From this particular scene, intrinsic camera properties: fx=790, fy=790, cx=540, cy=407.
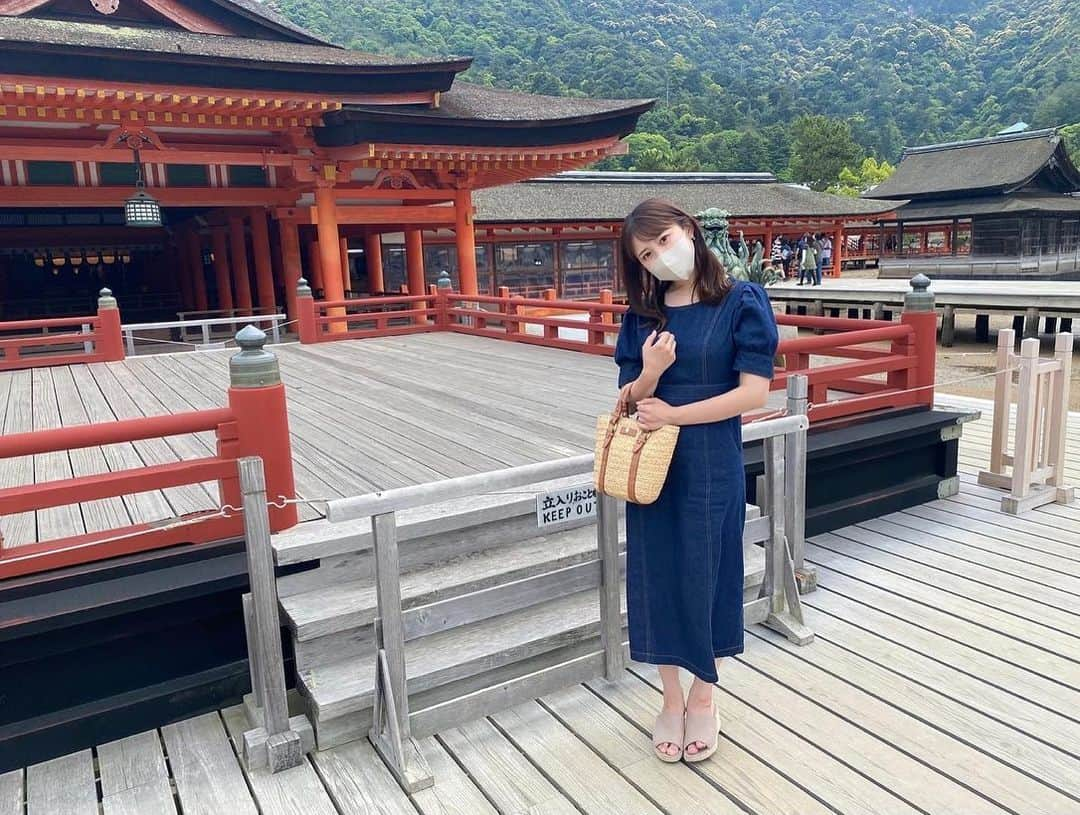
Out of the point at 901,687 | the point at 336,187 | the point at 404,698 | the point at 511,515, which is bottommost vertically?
the point at 901,687

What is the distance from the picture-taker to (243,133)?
1259cm

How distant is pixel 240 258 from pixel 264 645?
13785mm

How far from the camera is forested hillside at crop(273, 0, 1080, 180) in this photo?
224ft

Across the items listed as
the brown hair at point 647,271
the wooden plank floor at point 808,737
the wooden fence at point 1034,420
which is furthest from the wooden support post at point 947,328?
the brown hair at point 647,271

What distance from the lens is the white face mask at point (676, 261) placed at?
8.35 ft

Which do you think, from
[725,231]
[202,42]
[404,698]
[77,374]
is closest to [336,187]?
[202,42]

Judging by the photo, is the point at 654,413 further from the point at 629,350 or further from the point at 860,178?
the point at 860,178

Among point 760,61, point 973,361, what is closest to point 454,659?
point 973,361

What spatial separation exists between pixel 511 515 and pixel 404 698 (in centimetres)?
119

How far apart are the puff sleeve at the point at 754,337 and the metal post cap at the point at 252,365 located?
6.67ft

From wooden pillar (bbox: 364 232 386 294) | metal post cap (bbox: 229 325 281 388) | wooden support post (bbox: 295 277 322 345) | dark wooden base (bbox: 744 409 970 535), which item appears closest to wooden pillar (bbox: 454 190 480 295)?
wooden support post (bbox: 295 277 322 345)

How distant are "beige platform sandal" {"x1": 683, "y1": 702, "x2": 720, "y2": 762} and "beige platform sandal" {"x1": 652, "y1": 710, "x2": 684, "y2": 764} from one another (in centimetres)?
2

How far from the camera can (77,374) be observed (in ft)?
29.6

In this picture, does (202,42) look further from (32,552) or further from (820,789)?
(820,789)
